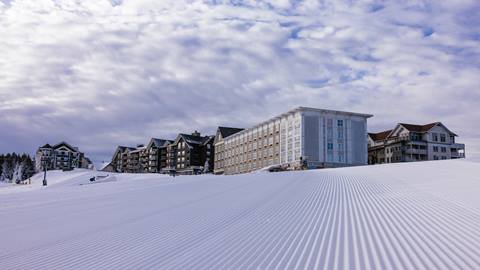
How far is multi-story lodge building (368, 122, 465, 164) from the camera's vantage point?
86.6 meters

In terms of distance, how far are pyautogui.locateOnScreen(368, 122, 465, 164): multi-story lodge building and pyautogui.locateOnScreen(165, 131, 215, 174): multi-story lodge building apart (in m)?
45.8

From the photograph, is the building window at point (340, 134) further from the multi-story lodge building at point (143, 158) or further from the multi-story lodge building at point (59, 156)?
the multi-story lodge building at point (59, 156)

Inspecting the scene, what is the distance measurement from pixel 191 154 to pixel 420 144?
56724 millimetres

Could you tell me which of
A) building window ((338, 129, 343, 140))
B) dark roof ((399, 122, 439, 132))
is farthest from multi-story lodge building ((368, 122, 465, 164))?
building window ((338, 129, 343, 140))

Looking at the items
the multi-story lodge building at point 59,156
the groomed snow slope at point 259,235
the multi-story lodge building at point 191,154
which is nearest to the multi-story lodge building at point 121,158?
the multi-story lodge building at point 59,156

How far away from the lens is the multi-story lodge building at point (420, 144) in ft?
284

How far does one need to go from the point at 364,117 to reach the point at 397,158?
17.5m

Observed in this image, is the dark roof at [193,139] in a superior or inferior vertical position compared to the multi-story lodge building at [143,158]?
superior

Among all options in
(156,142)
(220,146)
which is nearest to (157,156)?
(156,142)

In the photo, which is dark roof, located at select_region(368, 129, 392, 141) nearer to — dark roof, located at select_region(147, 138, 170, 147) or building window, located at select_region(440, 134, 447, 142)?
building window, located at select_region(440, 134, 447, 142)

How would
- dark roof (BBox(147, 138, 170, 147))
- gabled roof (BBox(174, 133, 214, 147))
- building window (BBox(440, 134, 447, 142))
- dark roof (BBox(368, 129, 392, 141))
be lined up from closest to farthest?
building window (BBox(440, 134, 447, 142))
dark roof (BBox(368, 129, 392, 141))
gabled roof (BBox(174, 133, 214, 147))
dark roof (BBox(147, 138, 170, 147))

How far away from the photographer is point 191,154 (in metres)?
116

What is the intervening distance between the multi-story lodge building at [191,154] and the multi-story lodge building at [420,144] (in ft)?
150

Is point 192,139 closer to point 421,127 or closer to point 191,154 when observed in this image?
point 191,154
